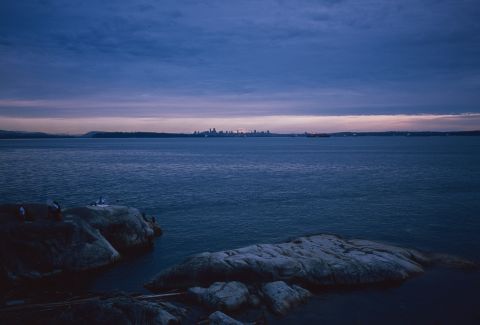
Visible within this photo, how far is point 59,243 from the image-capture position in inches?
957

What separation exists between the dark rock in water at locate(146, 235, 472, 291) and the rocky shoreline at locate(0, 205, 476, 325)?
0.20 feet

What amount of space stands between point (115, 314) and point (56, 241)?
39.5 feet

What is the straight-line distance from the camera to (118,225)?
2939 cm

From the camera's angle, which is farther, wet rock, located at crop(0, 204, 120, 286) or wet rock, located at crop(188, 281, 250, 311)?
wet rock, located at crop(0, 204, 120, 286)

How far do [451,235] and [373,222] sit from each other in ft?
24.1

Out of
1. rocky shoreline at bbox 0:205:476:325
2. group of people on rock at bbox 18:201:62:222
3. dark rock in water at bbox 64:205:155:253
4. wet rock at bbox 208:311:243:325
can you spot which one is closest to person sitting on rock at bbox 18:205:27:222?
group of people on rock at bbox 18:201:62:222

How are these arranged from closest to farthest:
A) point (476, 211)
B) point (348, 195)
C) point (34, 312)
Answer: point (34, 312) < point (476, 211) < point (348, 195)

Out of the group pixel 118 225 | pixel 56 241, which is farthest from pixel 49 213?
pixel 118 225

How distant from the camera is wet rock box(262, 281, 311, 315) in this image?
1883 cm

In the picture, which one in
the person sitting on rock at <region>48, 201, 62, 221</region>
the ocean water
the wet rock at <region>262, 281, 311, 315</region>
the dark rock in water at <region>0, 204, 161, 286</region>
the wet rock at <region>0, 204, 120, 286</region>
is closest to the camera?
the wet rock at <region>262, 281, 311, 315</region>

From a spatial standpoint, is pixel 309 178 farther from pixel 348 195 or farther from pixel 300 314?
pixel 300 314

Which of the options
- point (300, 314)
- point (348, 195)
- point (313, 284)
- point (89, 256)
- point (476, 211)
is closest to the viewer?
point (300, 314)

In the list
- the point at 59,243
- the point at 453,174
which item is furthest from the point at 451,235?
the point at 453,174

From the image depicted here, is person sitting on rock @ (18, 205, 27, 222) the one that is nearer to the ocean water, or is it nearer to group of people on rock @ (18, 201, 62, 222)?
group of people on rock @ (18, 201, 62, 222)
